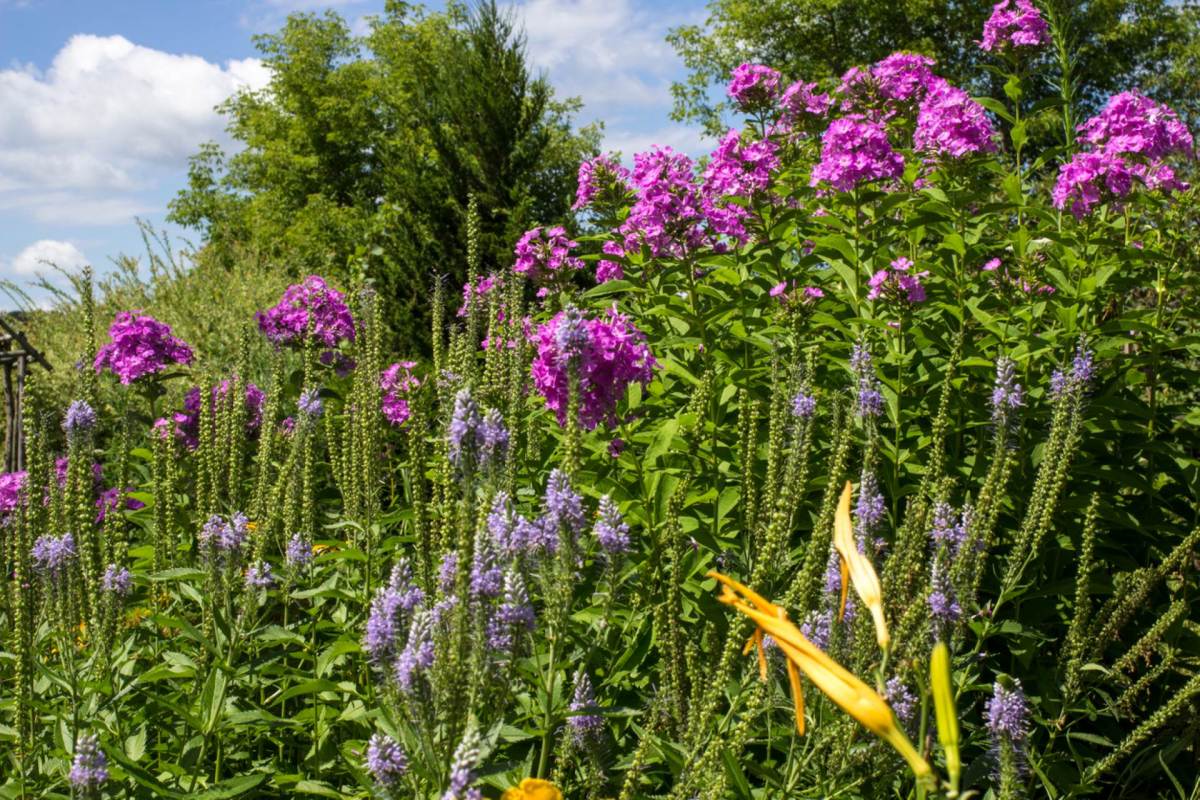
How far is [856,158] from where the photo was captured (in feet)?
12.9

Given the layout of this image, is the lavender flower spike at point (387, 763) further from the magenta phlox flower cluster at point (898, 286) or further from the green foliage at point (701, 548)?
the magenta phlox flower cluster at point (898, 286)

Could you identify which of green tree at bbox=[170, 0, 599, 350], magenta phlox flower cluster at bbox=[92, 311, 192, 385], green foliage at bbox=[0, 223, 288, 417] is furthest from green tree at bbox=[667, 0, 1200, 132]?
magenta phlox flower cluster at bbox=[92, 311, 192, 385]

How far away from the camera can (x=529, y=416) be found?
12.2 feet

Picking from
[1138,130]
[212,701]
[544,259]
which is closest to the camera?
[212,701]

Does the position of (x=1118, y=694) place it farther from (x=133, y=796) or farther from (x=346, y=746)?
(x=133, y=796)

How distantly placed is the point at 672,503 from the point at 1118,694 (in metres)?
2.59

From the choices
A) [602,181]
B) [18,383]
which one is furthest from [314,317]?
[18,383]

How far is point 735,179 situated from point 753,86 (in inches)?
33.6

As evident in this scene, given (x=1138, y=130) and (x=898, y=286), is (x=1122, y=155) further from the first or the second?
(x=898, y=286)

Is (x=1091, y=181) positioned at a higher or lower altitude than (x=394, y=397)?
higher

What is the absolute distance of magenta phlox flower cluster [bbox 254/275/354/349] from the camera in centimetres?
588

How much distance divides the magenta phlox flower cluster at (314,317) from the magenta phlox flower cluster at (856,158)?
2.99 m

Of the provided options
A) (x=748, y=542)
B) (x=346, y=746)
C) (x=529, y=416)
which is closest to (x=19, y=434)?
(x=529, y=416)

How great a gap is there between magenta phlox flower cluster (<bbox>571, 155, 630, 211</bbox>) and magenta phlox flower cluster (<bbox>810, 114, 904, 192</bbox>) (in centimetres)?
106
